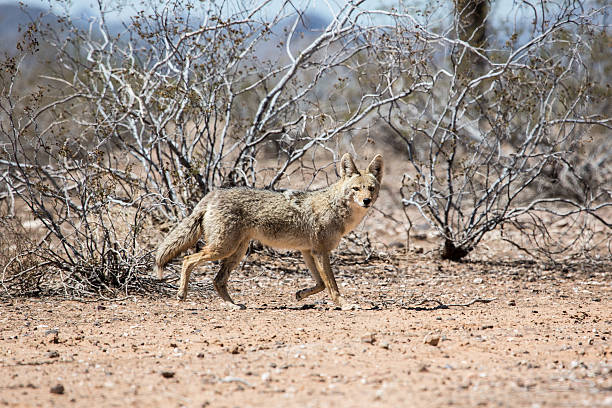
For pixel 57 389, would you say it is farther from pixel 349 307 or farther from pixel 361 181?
pixel 361 181

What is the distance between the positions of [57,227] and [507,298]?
585 cm

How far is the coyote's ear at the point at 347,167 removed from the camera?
812 cm

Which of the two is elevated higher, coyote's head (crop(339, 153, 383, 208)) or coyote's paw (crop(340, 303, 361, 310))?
coyote's head (crop(339, 153, 383, 208))

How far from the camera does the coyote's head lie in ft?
25.6

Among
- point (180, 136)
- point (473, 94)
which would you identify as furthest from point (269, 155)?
point (473, 94)

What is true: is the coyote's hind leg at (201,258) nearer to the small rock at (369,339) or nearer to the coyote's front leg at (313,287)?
the coyote's front leg at (313,287)

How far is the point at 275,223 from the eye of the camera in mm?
7766

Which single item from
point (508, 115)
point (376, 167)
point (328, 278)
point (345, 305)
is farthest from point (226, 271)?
point (508, 115)

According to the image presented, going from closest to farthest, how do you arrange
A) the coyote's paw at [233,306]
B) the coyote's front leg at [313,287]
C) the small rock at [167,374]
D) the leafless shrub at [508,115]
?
1. the small rock at [167,374]
2. the coyote's paw at [233,306]
3. the coyote's front leg at [313,287]
4. the leafless shrub at [508,115]

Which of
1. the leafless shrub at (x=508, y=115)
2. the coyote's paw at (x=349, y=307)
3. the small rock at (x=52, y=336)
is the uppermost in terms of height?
the leafless shrub at (x=508, y=115)

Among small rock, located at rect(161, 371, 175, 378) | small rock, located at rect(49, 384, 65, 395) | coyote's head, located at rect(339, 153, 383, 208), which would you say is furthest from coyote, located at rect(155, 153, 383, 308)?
small rock, located at rect(49, 384, 65, 395)

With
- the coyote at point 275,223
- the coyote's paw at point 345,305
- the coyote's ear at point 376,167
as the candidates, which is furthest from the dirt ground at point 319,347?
the coyote's ear at point 376,167

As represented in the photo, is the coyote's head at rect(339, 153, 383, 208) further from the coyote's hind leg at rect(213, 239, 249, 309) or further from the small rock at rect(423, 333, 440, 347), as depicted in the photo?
the small rock at rect(423, 333, 440, 347)

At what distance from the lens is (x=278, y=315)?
282 inches
